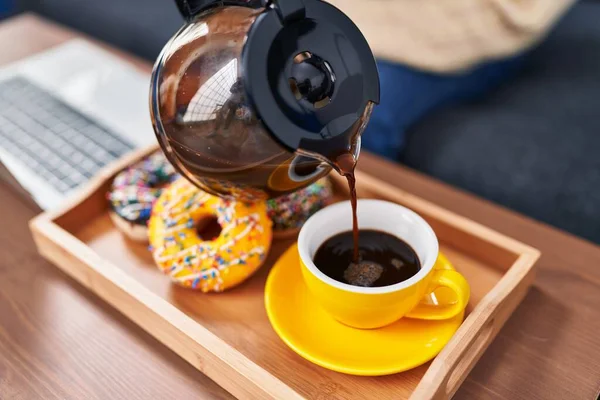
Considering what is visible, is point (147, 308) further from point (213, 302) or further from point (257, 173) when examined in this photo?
point (257, 173)

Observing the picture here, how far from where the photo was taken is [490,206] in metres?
0.89

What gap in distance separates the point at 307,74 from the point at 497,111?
0.85 meters

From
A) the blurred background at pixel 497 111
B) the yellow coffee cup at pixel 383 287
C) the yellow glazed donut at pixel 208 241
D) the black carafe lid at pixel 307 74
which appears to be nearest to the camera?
the black carafe lid at pixel 307 74

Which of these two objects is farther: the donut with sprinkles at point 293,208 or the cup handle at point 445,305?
the donut with sprinkles at point 293,208

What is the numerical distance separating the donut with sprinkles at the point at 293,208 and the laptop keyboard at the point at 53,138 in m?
0.34

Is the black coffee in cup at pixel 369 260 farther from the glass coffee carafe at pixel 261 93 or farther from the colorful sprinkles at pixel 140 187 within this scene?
the colorful sprinkles at pixel 140 187

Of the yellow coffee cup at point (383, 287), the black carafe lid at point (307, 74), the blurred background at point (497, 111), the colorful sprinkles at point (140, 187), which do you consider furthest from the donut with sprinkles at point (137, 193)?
the blurred background at point (497, 111)

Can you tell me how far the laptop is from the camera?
3.09 feet

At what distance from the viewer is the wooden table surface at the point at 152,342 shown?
2.13ft

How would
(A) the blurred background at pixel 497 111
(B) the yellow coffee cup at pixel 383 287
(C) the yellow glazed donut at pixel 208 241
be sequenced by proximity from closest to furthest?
(B) the yellow coffee cup at pixel 383 287
(C) the yellow glazed donut at pixel 208 241
(A) the blurred background at pixel 497 111

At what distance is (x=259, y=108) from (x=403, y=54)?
0.80m

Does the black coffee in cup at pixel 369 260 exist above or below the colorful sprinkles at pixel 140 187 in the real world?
above

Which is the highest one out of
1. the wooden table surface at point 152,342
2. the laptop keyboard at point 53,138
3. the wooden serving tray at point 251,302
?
the wooden serving tray at point 251,302

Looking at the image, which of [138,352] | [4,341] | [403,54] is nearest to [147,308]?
[138,352]
